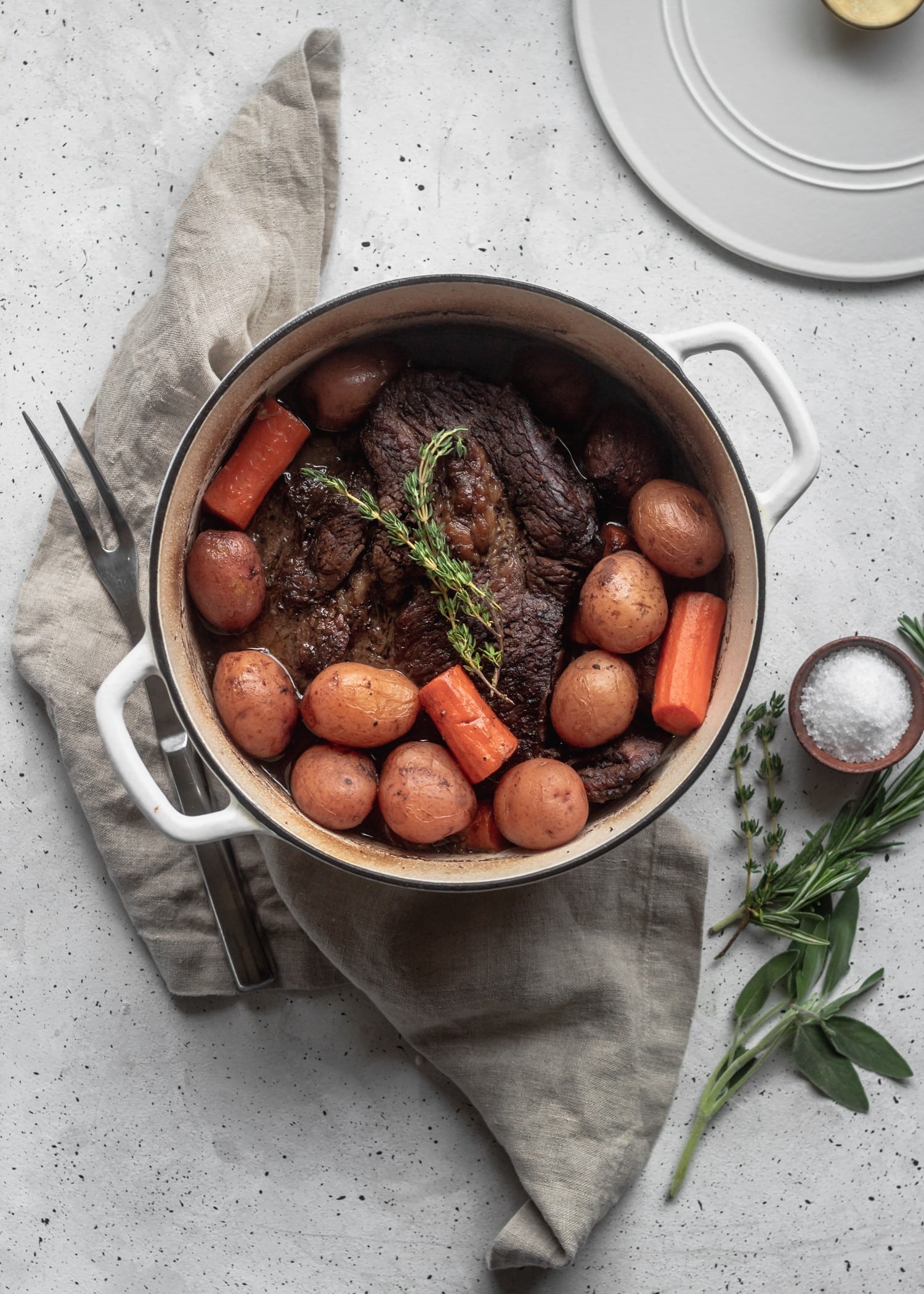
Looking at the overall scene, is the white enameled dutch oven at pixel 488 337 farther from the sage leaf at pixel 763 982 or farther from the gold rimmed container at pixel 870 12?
the gold rimmed container at pixel 870 12

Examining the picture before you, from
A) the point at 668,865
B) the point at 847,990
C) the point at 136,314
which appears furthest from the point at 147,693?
the point at 847,990

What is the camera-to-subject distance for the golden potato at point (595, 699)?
161 centimetres

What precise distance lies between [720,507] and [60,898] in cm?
138

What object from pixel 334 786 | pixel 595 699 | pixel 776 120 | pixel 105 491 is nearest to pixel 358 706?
pixel 334 786

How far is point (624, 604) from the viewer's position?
63.3 inches

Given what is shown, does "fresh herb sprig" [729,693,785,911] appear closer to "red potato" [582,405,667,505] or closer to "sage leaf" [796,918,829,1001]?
"sage leaf" [796,918,829,1001]

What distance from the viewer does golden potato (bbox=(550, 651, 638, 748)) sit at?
161cm

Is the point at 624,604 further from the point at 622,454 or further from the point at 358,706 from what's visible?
the point at 358,706

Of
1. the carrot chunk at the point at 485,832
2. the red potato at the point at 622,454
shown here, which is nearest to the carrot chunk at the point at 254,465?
the red potato at the point at 622,454

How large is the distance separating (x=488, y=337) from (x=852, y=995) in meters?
1.35

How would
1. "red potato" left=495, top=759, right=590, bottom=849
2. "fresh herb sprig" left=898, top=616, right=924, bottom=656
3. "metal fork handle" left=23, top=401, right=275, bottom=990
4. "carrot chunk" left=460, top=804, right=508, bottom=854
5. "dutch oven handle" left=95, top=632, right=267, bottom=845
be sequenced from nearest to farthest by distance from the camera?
"dutch oven handle" left=95, top=632, right=267, bottom=845
"red potato" left=495, top=759, right=590, bottom=849
"carrot chunk" left=460, top=804, right=508, bottom=854
"metal fork handle" left=23, top=401, right=275, bottom=990
"fresh herb sprig" left=898, top=616, right=924, bottom=656

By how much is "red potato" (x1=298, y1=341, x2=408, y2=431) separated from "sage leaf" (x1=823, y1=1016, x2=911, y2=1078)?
1.39 metres

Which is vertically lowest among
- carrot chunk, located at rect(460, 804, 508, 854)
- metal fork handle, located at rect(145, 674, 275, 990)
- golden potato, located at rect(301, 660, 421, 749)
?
metal fork handle, located at rect(145, 674, 275, 990)

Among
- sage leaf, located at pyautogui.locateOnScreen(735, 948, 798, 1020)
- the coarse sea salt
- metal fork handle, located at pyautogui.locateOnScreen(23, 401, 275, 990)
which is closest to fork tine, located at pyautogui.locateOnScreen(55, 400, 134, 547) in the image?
metal fork handle, located at pyautogui.locateOnScreen(23, 401, 275, 990)
